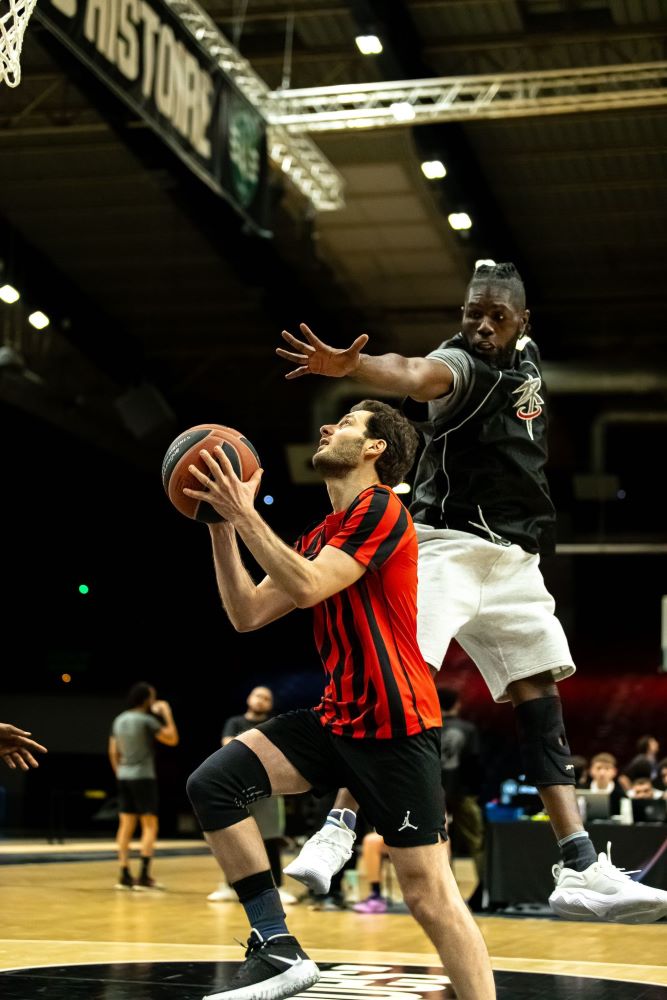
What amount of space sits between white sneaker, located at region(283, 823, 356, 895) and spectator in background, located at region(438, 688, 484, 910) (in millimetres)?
6070

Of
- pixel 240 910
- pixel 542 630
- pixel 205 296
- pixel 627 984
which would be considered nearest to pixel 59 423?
pixel 205 296

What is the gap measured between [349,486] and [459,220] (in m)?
13.3

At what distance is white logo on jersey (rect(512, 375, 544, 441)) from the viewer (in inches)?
184

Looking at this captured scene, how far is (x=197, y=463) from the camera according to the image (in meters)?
4.03

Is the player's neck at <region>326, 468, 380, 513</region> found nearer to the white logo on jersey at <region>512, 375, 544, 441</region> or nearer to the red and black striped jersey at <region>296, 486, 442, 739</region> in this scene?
the red and black striped jersey at <region>296, 486, 442, 739</region>

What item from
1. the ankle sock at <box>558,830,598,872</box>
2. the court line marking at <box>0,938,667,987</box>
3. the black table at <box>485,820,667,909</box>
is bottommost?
the court line marking at <box>0,938,667,987</box>

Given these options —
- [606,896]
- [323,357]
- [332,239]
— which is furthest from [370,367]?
[332,239]

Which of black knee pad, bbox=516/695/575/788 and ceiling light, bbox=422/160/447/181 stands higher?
ceiling light, bbox=422/160/447/181

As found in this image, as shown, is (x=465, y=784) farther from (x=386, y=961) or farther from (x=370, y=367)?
(x=370, y=367)

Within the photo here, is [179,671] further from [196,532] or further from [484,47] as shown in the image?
[484,47]

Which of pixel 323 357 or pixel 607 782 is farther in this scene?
pixel 607 782

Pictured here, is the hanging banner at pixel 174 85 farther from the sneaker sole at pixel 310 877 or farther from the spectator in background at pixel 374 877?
the sneaker sole at pixel 310 877

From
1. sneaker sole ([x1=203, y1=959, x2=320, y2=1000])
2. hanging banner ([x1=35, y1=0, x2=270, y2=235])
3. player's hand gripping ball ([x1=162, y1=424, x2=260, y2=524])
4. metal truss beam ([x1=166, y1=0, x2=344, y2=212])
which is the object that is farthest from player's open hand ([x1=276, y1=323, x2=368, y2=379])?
metal truss beam ([x1=166, y1=0, x2=344, y2=212])

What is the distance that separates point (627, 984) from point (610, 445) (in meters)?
12.3
